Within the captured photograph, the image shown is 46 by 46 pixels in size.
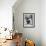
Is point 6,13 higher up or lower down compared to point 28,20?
higher up

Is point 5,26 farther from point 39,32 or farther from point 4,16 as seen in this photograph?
point 39,32

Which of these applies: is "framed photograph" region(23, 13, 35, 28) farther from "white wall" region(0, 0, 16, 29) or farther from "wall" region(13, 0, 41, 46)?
"white wall" region(0, 0, 16, 29)

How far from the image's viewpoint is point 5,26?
442 centimetres

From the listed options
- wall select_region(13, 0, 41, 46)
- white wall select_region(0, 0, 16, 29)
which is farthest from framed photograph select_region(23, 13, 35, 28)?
white wall select_region(0, 0, 16, 29)

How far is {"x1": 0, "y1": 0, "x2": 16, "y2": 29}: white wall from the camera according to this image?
437 centimetres

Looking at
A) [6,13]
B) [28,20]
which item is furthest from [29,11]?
[6,13]

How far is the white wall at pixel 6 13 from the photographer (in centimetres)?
437

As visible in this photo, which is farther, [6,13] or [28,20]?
[28,20]

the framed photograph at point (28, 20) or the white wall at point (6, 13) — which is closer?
the white wall at point (6, 13)

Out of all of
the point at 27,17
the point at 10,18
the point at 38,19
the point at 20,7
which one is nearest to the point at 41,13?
the point at 38,19

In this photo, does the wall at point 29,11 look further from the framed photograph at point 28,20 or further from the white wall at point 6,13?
the white wall at point 6,13

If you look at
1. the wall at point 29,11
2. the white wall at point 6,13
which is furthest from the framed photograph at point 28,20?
the white wall at point 6,13

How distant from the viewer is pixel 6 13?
442 centimetres

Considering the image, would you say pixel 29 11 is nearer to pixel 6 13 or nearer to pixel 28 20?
pixel 28 20
